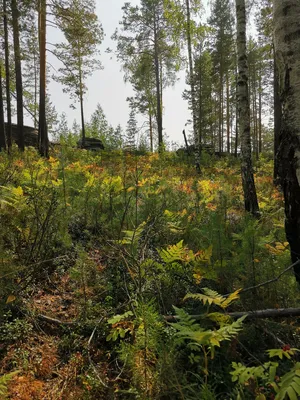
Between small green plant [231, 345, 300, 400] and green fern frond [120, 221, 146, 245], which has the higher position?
green fern frond [120, 221, 146, 245]

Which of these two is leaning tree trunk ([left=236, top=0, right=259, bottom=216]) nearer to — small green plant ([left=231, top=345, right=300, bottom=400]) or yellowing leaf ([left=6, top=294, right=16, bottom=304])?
small green plant ([left=231, top=345, right=300, bottom=400])

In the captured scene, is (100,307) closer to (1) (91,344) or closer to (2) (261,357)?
(1) (91,344)

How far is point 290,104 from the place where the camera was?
6.63 ft

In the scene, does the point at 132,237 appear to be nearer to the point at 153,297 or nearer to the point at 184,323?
the point at 153,297

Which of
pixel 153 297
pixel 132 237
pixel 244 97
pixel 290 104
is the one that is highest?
pixel 244 97

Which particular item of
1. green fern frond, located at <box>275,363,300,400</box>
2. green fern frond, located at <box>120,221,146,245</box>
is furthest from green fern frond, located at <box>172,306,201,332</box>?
green fern frond, located at <box>120,221,146,245</box>

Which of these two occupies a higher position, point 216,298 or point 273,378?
point 216,298

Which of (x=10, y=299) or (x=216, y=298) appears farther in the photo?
(x=10, y=299)

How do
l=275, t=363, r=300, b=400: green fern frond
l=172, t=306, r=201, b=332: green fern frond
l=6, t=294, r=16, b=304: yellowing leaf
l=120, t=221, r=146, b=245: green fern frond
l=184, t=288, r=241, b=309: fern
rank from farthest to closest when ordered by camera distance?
l=120, t=221, r=146, b=245: green fern frond → l=6, t=294, r=16, b=304: yellowing leaf → l=184, t=288, r=241, b=309: fern → l=172, t=306, r=201, b=332: green fern frond → l=275, t=363, r=300, b=400: green fern frond

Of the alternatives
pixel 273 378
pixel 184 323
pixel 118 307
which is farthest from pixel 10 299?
pixel 273 378

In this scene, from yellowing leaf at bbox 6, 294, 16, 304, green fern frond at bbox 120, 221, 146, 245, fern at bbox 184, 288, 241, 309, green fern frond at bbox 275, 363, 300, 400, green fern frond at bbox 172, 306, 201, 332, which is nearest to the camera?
green fern frond at bbox 275, 363, 300, 400

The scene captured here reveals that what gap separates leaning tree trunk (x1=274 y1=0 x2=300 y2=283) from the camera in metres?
1.99

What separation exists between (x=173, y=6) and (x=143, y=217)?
18.1ft

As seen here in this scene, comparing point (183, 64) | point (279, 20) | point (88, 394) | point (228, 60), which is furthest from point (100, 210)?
point (228, 60)
